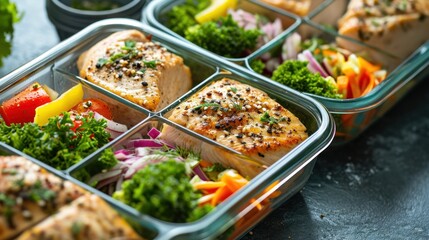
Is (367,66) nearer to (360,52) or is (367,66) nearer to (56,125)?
(360,52)

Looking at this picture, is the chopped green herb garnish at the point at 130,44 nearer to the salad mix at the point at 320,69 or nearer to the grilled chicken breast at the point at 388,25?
the salad mix at the point at 320,69

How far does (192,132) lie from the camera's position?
3.41 meters

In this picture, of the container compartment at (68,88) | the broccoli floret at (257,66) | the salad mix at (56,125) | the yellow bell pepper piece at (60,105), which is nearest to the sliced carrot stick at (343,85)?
the broccoli floret at (257,66)

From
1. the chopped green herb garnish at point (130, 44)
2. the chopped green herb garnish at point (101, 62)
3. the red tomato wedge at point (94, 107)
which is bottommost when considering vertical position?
the red tomato wedge at point (94, 107)

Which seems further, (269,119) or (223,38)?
(223,38)

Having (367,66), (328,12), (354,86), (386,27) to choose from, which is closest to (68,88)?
(354,86)

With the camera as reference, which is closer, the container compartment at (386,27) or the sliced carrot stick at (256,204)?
the sliced carrot stick at (256,204)

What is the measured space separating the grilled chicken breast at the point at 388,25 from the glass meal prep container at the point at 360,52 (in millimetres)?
86

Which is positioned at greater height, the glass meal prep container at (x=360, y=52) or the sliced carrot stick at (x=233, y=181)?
the sliced carrot stick at (x=233, y=181)

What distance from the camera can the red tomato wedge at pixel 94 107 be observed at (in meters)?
3.58

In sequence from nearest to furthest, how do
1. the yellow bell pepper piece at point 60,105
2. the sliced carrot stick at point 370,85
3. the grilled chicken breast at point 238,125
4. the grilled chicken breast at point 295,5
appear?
the grilled chicken breast at point 238,125 < the yellow bell pepper piece at point 60,105 < the sliced carrot stick at point 370,85 < the grilled chicken breast at point 295,5

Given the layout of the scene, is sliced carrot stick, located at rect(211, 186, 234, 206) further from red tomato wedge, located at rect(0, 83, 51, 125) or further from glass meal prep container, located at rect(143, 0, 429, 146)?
red tomato wedge, located at rect(0, 83, 51, 125)

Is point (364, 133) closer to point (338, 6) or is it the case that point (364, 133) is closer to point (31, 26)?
point (338, 6)

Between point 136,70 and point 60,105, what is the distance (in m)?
0.47
